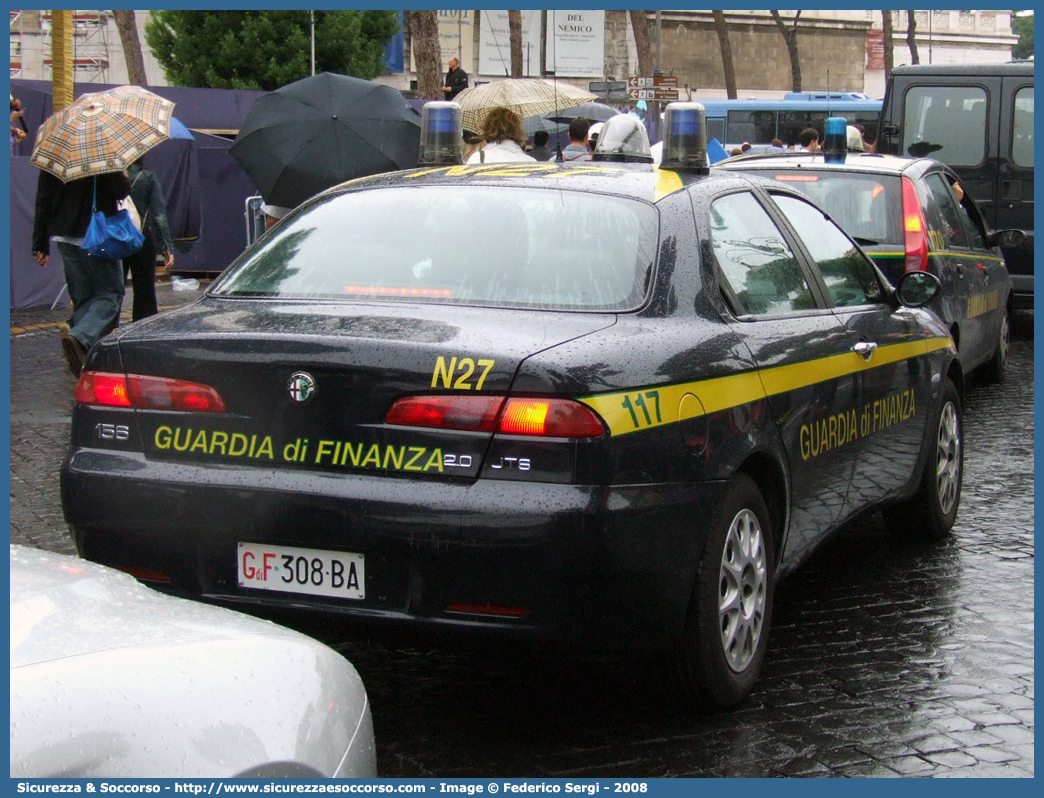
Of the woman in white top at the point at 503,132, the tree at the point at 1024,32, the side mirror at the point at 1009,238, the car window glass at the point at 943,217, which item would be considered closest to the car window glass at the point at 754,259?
the car window glass at the point at 943,217

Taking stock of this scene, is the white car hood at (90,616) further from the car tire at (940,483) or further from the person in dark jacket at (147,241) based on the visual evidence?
the person in dark jacket at (147,241)

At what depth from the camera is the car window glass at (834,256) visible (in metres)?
5.50

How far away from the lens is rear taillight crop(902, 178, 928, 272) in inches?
331

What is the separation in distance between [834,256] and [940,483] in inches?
47.1

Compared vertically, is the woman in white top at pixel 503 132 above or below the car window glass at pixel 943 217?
above

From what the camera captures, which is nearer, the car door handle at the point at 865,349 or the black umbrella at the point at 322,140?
the car door handle at the point at 865,349

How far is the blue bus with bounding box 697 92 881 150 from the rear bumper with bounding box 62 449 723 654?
105 ft

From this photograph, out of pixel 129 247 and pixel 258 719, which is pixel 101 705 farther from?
pixel 129 247

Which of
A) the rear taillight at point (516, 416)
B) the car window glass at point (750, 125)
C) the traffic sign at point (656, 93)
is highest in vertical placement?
the traffic sign at point (656, 93)

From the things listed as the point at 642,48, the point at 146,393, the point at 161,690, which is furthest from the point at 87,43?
the point at 161,690

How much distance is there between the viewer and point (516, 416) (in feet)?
11.7

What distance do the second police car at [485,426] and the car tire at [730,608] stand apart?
1 cm

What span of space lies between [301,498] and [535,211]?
1.27 m

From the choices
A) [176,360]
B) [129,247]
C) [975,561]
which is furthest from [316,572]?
[129,247]
